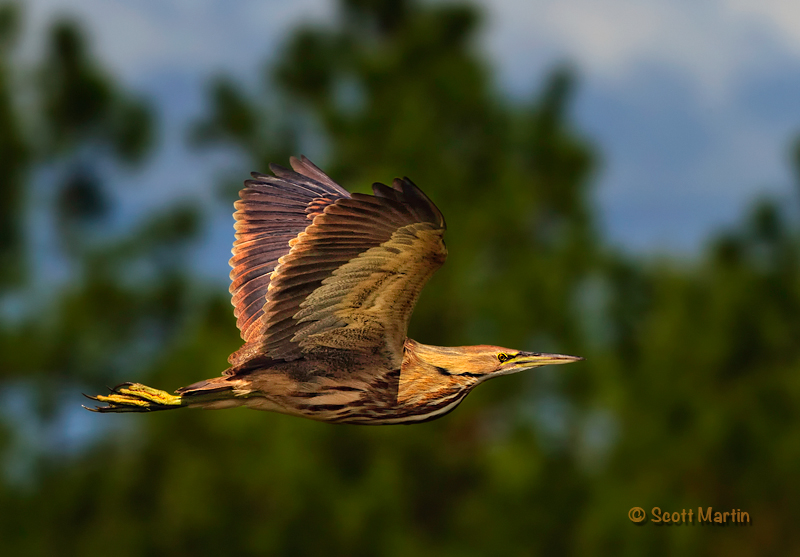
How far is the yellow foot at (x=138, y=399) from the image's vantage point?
3410 mm

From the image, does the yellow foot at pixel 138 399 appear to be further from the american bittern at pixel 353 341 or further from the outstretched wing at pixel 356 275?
the outstretched wing at pixel 356 275

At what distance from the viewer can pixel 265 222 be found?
13.6ft

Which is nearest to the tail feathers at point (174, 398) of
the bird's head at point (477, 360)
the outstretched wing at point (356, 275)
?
the outstretched wing at point (356, 275)

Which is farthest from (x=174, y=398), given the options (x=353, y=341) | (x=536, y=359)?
(x=536, y=359)

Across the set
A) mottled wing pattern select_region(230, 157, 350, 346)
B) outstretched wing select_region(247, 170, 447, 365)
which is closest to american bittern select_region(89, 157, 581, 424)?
outstretched wing select_region(247, 170, 447, 365)

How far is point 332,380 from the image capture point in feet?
11.0

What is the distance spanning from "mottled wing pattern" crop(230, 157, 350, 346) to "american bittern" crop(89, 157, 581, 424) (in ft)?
1.06

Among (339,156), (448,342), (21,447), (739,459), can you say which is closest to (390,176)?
(448,342)

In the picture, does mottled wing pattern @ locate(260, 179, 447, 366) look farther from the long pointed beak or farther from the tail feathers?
the long pointed beak

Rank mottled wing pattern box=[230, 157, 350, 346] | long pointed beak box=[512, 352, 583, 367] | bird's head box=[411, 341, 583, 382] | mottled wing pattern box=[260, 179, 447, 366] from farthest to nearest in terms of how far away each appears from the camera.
A: 1. mottled wing pattern box=[230, 157, 350, 346]
2. long pointed beak box=[512, 352, 583, 367]
3. bird's head box=[411, 341, 583, 382]
4. mottled wing pattern box=[260, 179, 447, 366]

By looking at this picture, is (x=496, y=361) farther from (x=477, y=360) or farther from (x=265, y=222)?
(x=265, y=222)

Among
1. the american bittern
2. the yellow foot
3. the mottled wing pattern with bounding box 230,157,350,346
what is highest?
the mottled wing pattern with bounding box 230,157,350,346

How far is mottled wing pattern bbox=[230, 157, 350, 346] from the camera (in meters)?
3.99

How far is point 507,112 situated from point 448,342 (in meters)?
4.97
